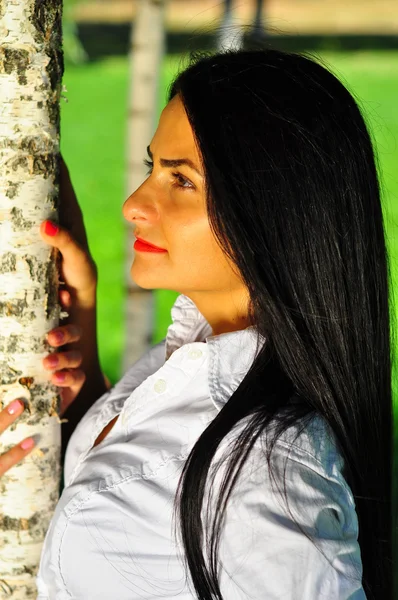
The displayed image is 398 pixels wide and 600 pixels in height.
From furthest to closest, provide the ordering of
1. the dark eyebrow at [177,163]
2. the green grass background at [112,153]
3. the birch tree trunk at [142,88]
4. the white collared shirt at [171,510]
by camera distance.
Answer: the green grass background at [112,153] → the birch tree trunk at [142,88] → the dark eyebrow at [177,163] → the white collared shirt at [171,510]

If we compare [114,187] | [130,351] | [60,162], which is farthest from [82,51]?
[60,162]

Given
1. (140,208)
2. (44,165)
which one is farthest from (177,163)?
(44,165)

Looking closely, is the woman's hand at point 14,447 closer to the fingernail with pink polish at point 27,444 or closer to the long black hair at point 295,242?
the fingernail with pink polish at point 27,444

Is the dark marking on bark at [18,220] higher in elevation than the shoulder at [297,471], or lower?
higher

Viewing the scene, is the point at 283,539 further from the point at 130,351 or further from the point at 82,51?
the point at 82,51

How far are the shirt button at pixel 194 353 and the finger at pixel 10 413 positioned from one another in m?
0.48

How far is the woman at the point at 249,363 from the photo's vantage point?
1.82m

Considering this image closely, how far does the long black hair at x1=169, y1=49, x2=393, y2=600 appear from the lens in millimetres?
1932

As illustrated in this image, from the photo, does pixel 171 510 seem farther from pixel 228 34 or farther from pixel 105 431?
pixel 228 34

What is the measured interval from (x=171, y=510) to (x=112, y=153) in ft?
33.4

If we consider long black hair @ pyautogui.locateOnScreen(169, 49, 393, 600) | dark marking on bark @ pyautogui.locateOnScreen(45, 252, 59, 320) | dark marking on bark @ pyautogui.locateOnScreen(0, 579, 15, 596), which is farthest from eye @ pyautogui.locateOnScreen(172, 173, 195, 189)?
dark marking on bark @ pyautogui.locateOnScreen(0, 579, 15, 596)

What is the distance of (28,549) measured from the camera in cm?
227

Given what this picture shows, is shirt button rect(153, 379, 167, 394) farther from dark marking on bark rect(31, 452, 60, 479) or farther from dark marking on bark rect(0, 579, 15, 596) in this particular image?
dark marking on bark rect(0, 579, 15, 596)

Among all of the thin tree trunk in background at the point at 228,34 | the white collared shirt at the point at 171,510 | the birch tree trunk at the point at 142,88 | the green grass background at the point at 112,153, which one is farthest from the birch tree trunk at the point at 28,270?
the birch tree trunk at the point at 142,88
